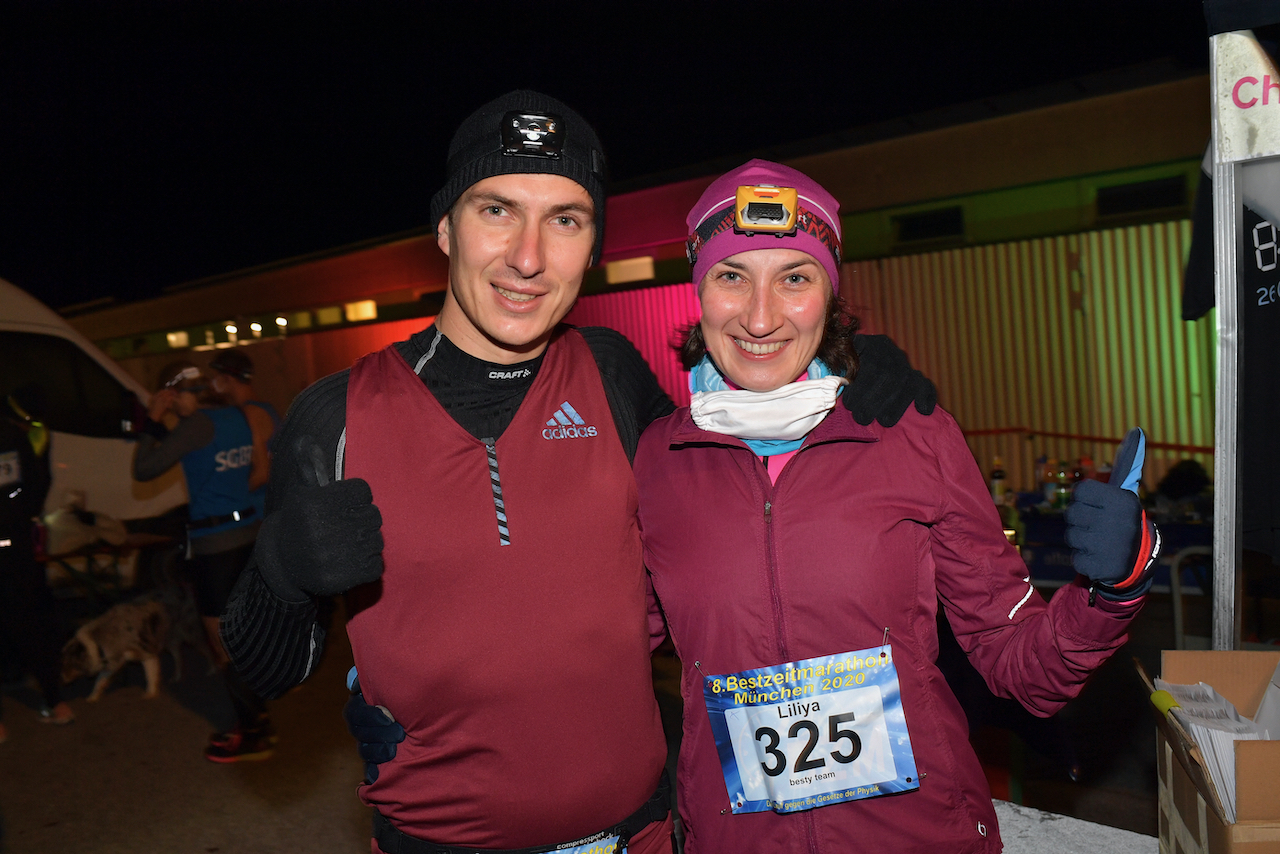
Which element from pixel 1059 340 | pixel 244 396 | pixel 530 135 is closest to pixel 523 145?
pixel 530 135

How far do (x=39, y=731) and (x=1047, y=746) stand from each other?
6.34 meters

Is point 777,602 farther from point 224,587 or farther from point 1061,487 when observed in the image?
point 1061,487

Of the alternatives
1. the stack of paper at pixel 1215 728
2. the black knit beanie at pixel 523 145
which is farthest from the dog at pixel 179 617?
the stack of paper at pixel 1215 728

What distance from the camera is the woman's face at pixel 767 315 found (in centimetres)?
190

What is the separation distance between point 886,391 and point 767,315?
302 millimetres

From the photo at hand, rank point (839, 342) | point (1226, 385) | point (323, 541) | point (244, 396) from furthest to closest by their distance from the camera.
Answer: point (244, 396), point (1226, 385), point (839, 342), point (323, 541)

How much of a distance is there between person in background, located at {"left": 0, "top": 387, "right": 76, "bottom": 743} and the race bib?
6102 mm

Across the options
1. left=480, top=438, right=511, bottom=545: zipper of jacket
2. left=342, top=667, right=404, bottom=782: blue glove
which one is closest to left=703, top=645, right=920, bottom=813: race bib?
left=480, top=438, right=511, bottom=545: zipper of jacket

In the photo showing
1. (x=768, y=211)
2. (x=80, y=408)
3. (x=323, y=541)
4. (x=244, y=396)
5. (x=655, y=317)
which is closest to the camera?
(x=323, y=541)

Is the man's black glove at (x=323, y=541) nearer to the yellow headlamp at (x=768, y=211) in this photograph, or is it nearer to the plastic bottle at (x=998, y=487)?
the yellow headlamp at (x=768, y=211)

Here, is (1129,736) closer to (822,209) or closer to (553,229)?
(822,209)

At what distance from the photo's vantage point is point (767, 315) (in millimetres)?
1877

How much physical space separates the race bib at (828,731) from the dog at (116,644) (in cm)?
624

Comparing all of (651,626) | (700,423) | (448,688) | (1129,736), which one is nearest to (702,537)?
(700,423)
